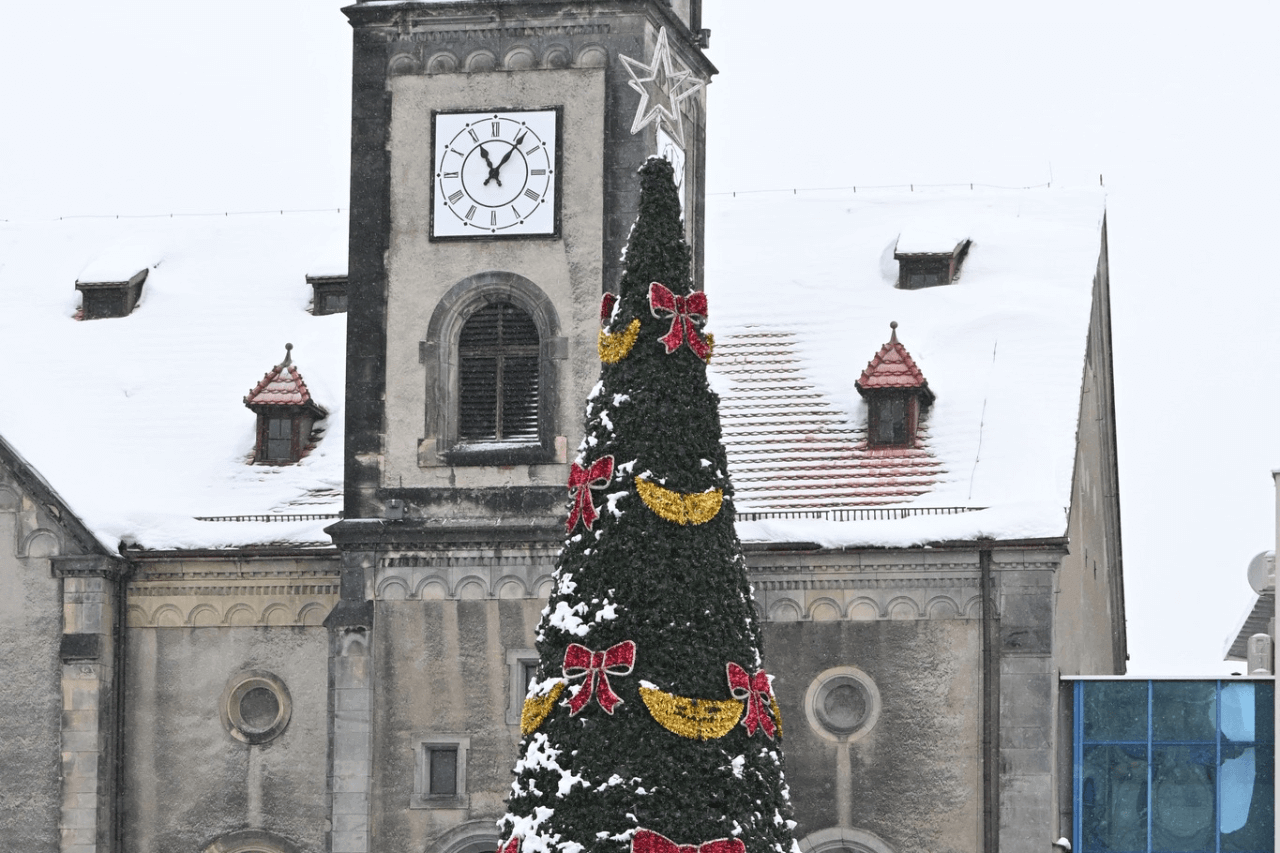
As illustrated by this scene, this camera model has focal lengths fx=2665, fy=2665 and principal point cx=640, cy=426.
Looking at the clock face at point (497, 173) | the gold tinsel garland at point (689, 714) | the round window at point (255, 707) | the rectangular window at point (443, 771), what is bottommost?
the rectangular window at point (443, 771)

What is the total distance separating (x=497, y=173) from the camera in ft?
113

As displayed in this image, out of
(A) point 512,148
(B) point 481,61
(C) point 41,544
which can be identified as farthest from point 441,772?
(B) point 481,61

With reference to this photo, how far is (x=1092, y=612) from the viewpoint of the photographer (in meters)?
38.6

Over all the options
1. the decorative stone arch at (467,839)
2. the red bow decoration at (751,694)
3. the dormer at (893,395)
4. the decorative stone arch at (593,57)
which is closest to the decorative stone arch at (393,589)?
the decorative stone arch at (467,839)

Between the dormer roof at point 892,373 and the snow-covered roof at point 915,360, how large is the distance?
30.1 inches

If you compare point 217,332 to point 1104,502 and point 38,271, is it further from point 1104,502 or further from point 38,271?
point 1104,502

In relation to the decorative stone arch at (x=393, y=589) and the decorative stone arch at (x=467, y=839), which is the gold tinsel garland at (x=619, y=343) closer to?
the decorative stone arch at (x=393, y=589)

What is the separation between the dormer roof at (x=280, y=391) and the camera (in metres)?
36.8

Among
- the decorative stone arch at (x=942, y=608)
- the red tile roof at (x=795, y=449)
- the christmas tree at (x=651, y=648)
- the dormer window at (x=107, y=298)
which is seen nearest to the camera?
the christmas tree at (x=651, y=648)

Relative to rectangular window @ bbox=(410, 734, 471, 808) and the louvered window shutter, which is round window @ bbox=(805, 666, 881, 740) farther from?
the louvered window shutter

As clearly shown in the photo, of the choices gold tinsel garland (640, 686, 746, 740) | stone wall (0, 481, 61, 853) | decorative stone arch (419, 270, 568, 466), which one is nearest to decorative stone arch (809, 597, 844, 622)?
decorative stone arch (419, 270, 568, 466)

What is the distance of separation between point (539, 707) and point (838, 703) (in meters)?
9.57

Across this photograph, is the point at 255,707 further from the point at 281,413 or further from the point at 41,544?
the point at 281,413

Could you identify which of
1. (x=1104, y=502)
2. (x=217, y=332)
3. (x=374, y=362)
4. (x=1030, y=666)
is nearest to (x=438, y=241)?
(x=374, y=362)
